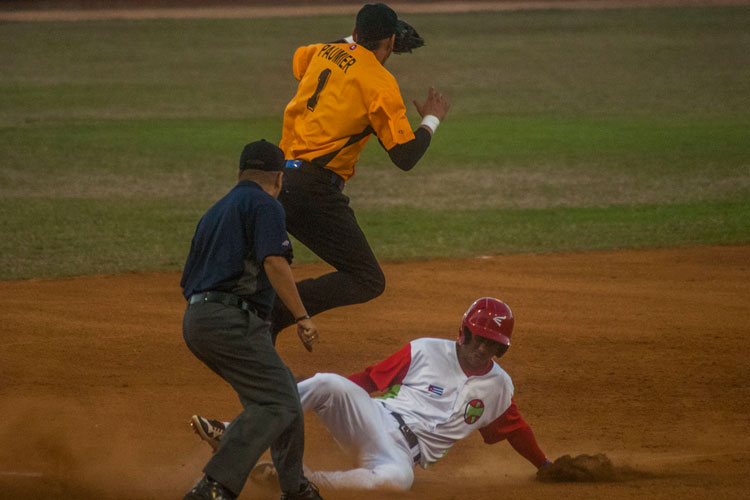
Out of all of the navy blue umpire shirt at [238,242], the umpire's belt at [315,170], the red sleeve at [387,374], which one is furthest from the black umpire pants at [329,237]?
the navy blue umpire shirt at [238,242]

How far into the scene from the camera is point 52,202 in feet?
49.5

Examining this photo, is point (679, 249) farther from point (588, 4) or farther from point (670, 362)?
point (588, 4)

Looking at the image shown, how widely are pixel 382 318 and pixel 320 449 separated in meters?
2.84

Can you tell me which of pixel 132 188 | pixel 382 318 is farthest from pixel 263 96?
pixel 382 318

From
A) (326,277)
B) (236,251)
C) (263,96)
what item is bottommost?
(263,96)

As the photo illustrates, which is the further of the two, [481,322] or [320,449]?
[320,449]

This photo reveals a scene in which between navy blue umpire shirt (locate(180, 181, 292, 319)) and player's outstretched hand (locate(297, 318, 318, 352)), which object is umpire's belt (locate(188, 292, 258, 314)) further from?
player's outstretched hand (locate(297, 318, 318, 352))

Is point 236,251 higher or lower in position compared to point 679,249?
higher

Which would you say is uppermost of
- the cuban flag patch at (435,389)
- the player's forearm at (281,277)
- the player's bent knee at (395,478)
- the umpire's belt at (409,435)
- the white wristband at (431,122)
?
the white wristband at (431,122)

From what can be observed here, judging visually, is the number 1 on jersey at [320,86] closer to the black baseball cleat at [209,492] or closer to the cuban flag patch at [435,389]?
the cuban flag patch at [435,389]

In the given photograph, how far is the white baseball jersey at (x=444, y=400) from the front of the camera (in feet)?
19.7

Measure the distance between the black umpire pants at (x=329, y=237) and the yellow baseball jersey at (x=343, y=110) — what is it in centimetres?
15

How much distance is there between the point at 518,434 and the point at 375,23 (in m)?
2.71

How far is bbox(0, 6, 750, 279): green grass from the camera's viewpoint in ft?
43.5
